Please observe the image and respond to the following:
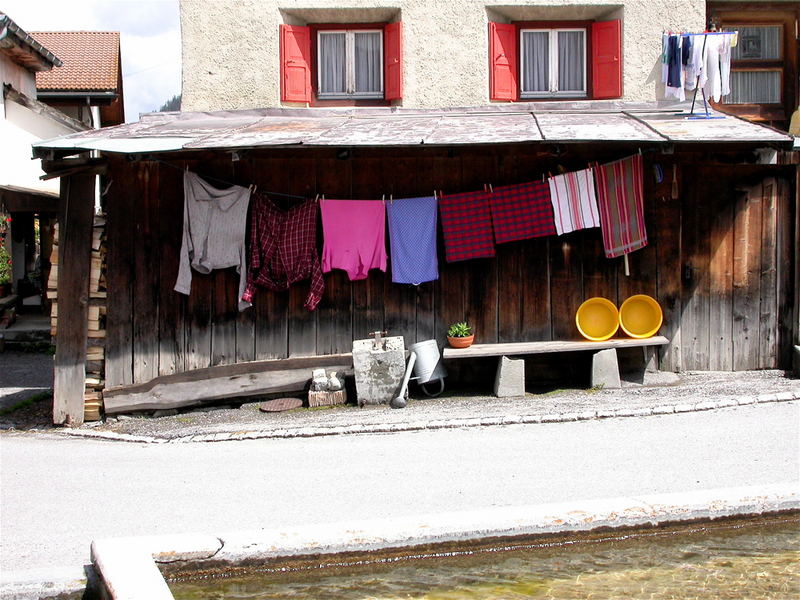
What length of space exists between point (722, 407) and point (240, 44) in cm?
→ 891

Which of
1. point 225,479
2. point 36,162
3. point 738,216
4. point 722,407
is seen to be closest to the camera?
point 225,479

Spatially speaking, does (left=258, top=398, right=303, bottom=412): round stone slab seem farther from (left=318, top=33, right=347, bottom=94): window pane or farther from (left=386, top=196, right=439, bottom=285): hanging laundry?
(left=318, top=33, right=347, bottom=94): window pane

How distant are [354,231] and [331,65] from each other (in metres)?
4.34

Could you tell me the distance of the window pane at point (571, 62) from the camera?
14820 millimetres

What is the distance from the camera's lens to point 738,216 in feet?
38.5

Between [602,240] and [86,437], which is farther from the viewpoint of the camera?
[602,240]

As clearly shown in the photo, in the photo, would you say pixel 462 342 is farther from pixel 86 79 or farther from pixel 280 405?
pixel 86 79

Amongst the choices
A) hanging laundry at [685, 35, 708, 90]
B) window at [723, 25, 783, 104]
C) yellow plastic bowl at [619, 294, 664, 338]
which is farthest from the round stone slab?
window at [723, 25, 783, 104]

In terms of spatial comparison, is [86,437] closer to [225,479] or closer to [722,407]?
[225,479]

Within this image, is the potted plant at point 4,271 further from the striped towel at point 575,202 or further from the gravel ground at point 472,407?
the striped towel at point 575,202

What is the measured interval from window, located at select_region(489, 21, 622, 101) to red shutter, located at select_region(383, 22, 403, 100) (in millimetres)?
1513

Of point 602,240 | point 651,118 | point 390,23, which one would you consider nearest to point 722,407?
point 602,240

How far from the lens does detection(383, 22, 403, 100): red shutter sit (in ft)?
46.9

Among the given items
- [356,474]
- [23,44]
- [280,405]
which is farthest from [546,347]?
[23,44]
